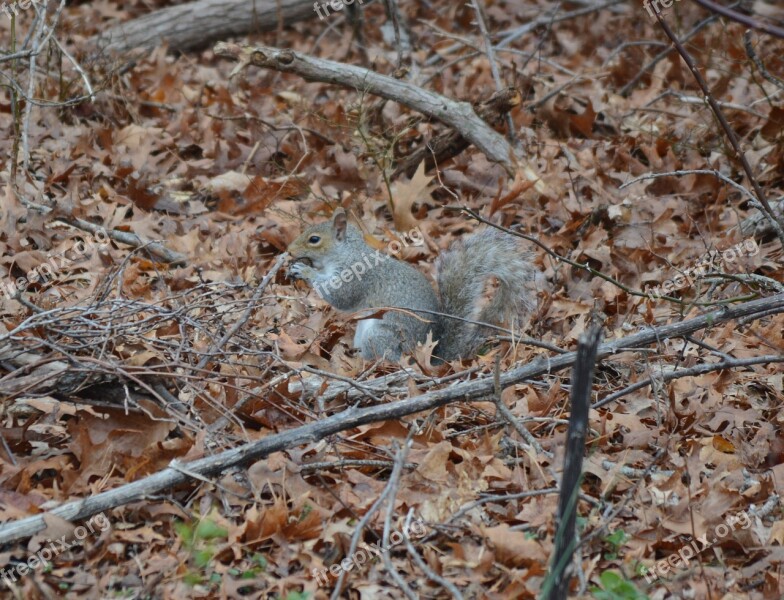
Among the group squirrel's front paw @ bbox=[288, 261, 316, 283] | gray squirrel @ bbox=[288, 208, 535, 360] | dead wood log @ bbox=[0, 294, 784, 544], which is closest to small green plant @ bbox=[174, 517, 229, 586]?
dead wood log @ bbox=[0, 294, 784, 544]

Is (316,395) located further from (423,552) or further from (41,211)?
(41,211)

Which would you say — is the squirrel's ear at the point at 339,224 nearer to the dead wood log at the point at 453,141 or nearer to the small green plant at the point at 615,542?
the dead wood log at the point at 453,141

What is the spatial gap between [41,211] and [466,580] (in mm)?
3600

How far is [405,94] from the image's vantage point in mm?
5938

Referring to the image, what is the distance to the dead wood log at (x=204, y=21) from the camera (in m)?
8.25

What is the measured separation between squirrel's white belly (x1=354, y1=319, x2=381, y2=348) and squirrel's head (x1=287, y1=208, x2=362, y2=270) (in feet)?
1.69

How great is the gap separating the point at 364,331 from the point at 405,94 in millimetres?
1962

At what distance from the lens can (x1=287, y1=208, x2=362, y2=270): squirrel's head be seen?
5082mm

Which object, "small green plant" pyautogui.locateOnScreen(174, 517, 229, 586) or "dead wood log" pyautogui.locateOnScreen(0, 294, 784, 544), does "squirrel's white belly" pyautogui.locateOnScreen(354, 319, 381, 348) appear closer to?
"dead wood log" pyautogui.locateOnScreen(0, 294, 784, 544)

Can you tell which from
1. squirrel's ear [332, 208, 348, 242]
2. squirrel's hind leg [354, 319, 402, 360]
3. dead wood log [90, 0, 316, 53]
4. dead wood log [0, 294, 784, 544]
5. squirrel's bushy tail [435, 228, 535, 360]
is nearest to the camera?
dead wood log [0, 294, 784, 544]

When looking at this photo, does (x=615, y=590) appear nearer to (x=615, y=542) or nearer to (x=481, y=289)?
(x=615, y=542)

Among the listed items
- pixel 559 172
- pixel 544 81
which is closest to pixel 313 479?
pixel 559 172

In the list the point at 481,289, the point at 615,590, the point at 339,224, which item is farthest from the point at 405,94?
the point at 615,590

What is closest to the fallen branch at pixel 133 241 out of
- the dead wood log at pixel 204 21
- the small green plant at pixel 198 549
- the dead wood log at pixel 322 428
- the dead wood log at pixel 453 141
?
the dead wood log at pixel 453 141
